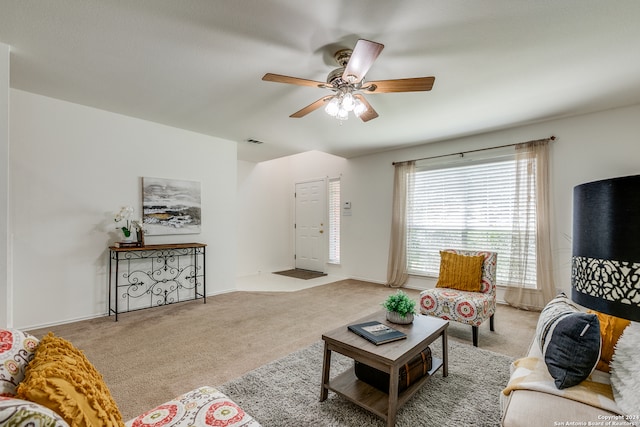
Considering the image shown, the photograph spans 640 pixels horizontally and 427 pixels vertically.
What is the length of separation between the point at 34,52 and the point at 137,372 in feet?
8.81

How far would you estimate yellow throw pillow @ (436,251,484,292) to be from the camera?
3.13m

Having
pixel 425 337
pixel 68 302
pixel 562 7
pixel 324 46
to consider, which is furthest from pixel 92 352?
pixel 562 7

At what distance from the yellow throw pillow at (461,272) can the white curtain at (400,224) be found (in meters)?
1.70

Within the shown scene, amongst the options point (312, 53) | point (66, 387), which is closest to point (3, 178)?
point (66, 387)

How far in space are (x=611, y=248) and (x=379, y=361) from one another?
4.16 ft

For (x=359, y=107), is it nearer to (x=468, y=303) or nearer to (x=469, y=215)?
(x=468, y=303)

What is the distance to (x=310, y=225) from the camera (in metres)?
6.85

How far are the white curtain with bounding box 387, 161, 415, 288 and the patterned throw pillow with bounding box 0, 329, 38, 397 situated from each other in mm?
4779

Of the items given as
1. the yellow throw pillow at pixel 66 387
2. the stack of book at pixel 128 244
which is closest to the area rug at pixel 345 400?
the yellow throw pillow at pixel 66 387

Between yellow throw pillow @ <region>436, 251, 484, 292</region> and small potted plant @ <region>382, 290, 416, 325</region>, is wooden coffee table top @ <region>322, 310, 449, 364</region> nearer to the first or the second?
small potted plant @ <region>382, 290, 416, 325</region>

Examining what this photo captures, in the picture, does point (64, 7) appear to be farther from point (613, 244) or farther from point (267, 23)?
point (613, 244)

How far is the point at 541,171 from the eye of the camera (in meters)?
3.81

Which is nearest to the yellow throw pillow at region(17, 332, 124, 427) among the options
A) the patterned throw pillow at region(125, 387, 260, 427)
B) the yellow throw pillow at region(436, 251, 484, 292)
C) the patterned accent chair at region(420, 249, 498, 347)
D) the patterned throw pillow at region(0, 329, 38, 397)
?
the patterned throw pillow at region(0, 329, 38, 397)

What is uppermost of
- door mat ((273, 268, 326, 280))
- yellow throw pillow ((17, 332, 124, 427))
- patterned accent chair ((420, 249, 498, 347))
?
yellow throw pillow ((17, 332, 124, 427))
